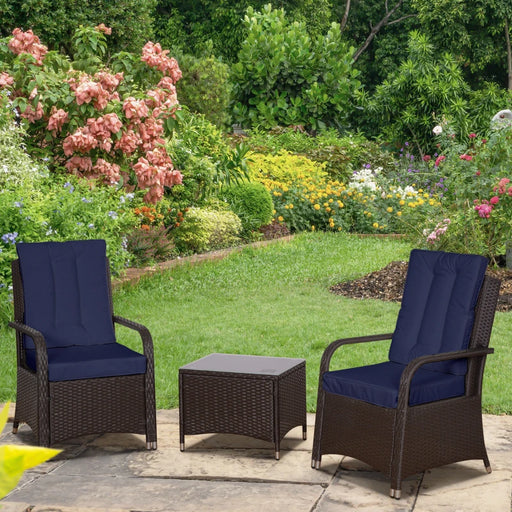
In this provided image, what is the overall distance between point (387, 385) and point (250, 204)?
9.13 metres

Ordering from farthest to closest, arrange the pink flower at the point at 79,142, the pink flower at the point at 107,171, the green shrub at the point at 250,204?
1. the green shrub at the point at 250,204
2. the pink flower at the point at 107,171
3. the pink flower at the point at 79,142

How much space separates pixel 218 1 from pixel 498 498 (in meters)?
21.1

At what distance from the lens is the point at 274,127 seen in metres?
19.2

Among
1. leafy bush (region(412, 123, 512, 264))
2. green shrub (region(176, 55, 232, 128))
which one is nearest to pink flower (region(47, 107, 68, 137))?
leafy bush (region(412, 123, 512, 264))

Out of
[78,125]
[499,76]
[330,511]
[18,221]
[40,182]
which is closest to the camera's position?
[330,511]

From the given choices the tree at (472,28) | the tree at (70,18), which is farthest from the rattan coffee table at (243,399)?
the tree at (472,28)

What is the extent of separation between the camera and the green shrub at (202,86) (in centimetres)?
1591

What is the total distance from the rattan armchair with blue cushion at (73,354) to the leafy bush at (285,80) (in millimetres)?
15853

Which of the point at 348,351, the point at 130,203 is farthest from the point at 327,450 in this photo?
the point at 130,203

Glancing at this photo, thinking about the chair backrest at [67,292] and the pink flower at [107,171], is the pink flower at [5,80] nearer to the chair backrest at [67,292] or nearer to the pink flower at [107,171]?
the pink flower at [107,171]

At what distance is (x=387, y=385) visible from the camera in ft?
11.9

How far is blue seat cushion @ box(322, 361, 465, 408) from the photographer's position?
11.8ft

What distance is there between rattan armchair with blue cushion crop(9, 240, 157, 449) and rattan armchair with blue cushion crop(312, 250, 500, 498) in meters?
0.97

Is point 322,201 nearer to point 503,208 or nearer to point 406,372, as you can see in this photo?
point 503,208
